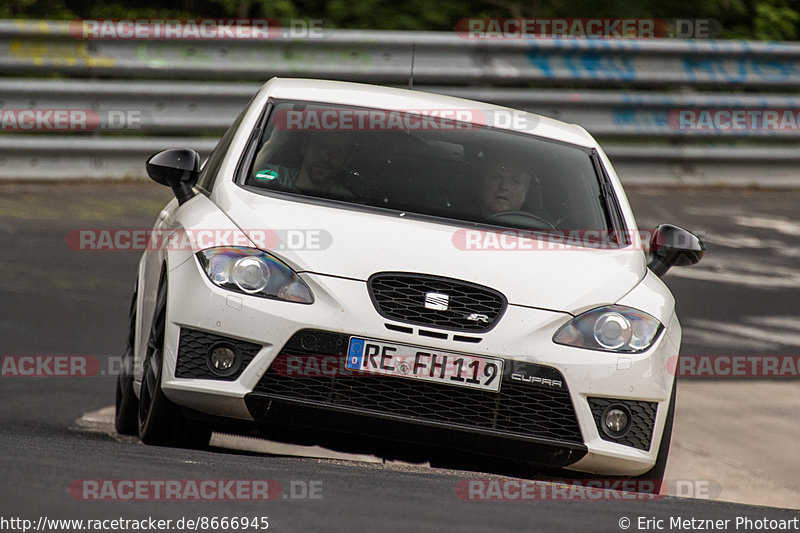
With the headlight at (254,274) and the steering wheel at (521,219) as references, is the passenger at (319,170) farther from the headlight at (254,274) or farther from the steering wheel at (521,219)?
the headlight at (254,274)

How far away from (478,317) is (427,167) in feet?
4.00

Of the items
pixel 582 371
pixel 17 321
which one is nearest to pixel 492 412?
pixel 582 371

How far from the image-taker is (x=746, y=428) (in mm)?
6547

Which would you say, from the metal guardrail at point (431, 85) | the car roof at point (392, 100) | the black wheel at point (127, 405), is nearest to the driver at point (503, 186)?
the car roof at point (392, 100)

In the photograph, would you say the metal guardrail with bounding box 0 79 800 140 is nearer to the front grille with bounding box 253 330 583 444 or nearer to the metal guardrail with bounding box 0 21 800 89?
the metal guardrail with bounding box 0 21 800 89

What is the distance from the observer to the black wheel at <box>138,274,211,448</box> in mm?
4727

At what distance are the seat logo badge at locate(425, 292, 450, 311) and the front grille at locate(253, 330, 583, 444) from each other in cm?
Result: 26

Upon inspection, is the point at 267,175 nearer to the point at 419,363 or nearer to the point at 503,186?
the point at 503,186

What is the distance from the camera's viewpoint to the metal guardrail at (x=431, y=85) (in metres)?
11.5

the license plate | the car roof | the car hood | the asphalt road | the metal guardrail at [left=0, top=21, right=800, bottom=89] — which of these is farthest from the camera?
the metal guardrail at [left=0, top=21, right=800, bottom=89]

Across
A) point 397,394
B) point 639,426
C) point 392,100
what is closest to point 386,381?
point 397,394

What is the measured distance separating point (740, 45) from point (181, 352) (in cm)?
976

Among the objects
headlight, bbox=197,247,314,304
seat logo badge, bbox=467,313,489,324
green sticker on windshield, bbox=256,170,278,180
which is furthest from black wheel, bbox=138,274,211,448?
seat logo badge, bbox=467,313,489,324

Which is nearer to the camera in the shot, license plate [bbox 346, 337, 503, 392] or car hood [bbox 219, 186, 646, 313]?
license plate [bbox 346, 337, 503, 392]
